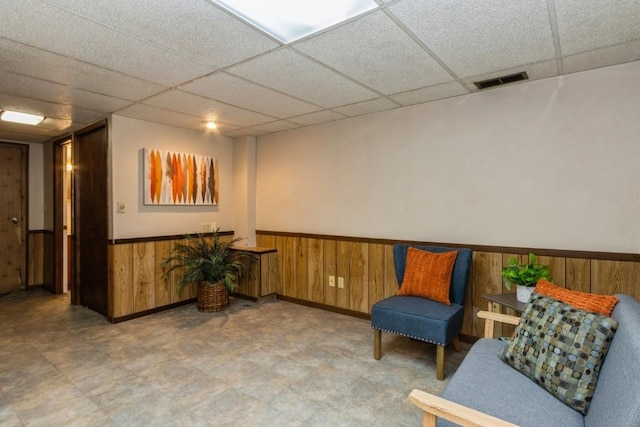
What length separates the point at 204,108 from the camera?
3.45m

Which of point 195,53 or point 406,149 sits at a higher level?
point 195,53

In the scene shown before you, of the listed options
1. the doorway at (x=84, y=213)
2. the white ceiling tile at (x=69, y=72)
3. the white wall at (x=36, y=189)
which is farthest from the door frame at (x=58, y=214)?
the white ceiling tile at (x=69, y=72)

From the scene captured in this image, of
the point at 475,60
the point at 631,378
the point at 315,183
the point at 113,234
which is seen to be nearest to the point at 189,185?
the point at 113,234

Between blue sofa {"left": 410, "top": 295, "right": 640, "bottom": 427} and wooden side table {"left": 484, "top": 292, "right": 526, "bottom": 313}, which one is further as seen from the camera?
wooden side table {"left": 484, "top": 292, "right": 526, "bottom": 313}

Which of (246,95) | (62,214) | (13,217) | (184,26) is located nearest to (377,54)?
(184,26)

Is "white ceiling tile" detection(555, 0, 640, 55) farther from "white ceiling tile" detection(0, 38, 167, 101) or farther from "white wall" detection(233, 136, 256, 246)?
"white wall" detection(233, 136, 256, 246)

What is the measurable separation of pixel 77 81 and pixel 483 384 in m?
3.42

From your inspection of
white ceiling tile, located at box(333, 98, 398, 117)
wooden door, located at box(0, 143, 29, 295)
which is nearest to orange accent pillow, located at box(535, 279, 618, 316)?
white ceiling tile, located at box(333, 98, 398, 117)

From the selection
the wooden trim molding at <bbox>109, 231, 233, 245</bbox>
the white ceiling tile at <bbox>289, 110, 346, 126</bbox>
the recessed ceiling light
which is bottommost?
the wooden trim molding at <bbox>109, 231, 233, 245</bbox>

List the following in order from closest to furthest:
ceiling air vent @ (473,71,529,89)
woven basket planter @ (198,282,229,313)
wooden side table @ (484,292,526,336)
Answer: wooden side table @ (484,292,526,336), ceiling air vent @ (473,71,529,89), woven basket planter @ (198,282,229,313)

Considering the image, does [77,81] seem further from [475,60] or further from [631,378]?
[631,378]

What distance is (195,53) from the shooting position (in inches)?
87.0

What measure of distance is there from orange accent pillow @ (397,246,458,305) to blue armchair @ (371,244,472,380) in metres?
0.05

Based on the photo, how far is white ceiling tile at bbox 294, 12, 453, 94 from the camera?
6.38 feet
